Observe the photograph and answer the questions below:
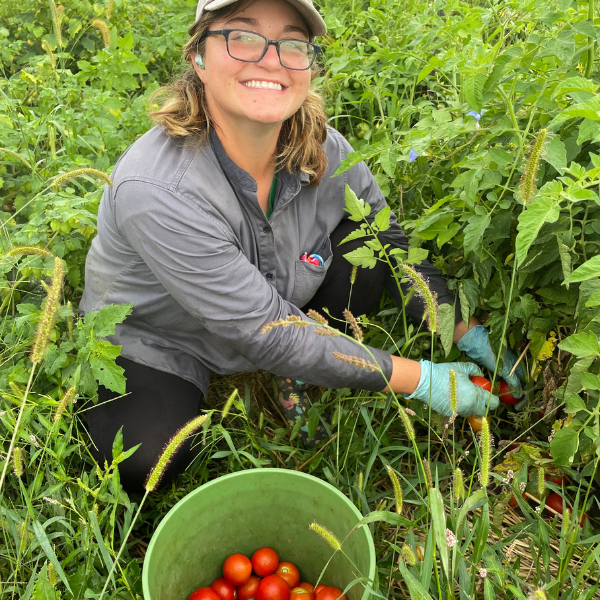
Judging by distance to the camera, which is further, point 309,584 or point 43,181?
point 43,181

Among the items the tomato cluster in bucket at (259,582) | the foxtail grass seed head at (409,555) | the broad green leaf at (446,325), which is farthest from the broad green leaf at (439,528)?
the broad green leaf at (446,325)

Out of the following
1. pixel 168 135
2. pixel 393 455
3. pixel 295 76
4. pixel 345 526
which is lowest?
pixel 393 455

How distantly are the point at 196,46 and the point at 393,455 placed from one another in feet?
4.92

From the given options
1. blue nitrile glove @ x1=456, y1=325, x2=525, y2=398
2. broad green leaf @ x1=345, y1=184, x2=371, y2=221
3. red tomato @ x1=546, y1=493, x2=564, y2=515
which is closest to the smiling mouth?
broad green leaf @ x1=345, y1=184, x2=371, y2=221

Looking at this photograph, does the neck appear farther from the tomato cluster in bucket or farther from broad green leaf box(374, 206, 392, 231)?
the tomato cluster in bucket

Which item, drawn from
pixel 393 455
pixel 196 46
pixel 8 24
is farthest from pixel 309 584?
pixel 8 24

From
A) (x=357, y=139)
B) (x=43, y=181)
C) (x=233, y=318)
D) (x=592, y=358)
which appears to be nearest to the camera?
(x=592, y=358)

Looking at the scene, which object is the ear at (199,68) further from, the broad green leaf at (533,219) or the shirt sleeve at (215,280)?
the broad green leaf at (533,219)

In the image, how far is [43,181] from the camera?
235cm

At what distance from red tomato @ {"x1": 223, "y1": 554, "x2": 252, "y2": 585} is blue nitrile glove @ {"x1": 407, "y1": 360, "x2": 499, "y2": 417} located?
74cm

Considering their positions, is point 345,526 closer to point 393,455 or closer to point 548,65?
point 393,455

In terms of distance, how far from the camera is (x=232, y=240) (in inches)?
68.1

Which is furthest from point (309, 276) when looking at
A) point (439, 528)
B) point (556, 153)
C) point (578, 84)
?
point (439, 528)

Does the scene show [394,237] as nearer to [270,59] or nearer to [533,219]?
[270,59]
